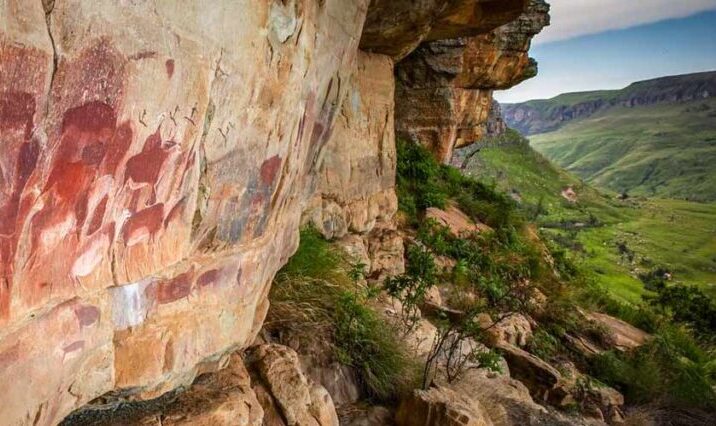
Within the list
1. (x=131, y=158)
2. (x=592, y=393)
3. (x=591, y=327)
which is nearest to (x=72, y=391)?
(x=131, y=158)

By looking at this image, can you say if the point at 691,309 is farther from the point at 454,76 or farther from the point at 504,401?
the point at 504,401

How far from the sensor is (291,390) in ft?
9.83

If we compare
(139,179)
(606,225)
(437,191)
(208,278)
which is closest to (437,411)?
(208,278)

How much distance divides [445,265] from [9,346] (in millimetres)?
6950

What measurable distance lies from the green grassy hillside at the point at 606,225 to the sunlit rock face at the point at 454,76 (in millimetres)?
34643

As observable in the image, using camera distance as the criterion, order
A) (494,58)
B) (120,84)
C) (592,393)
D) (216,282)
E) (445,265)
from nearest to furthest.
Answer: (120,84), (216,282), (592,393), (445,265), (494,58)

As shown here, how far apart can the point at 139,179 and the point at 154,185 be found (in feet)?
0.31

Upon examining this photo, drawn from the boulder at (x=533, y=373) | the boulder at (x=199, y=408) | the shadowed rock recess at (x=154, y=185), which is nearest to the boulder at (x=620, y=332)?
the boulder at (x=533, y=373)

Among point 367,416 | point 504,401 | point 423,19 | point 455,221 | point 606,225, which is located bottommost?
point 606,225

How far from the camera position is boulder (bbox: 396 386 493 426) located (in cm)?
341

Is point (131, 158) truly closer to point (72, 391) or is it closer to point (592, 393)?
point (72, 391)

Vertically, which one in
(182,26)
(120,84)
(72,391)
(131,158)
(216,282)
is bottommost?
(72,391)

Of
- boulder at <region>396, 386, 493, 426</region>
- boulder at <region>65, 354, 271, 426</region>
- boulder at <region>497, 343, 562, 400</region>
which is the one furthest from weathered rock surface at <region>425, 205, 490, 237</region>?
boulder at <region>65, 354, 271, 426</region>

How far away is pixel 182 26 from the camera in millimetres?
1871
